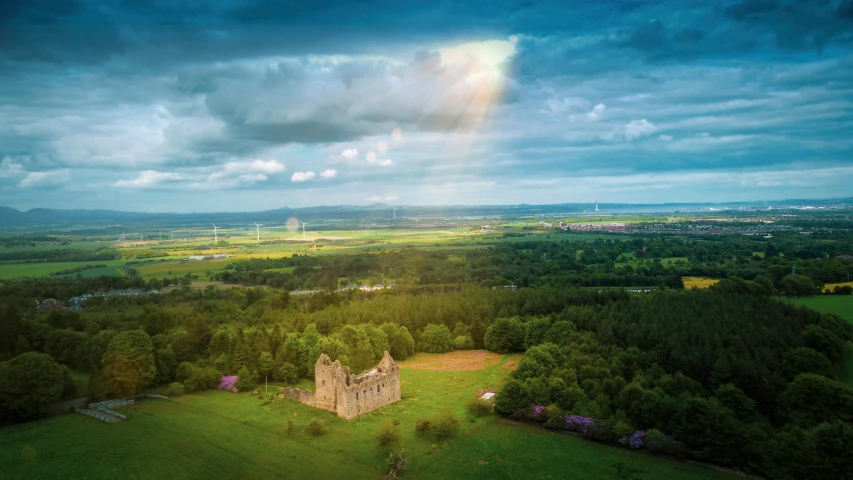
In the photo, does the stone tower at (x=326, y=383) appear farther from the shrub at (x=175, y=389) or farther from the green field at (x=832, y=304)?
the green field at (x=832, y=304)

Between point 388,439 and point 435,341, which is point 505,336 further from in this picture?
point 388,439

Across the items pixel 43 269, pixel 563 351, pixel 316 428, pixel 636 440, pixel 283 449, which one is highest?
pixel 43 269

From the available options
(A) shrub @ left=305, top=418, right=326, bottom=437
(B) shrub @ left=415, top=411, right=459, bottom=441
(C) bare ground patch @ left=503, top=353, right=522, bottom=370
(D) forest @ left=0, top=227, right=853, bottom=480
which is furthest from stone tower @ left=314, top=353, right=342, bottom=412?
(C) bare ground patch @ left=503, top=353, right=522, bottom=370

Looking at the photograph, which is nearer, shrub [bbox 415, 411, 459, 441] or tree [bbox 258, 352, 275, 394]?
shrub [bbox 415, 411, 459, 441]

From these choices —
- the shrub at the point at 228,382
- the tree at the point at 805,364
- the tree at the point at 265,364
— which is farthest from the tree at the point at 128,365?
the tree at the point at 805,364

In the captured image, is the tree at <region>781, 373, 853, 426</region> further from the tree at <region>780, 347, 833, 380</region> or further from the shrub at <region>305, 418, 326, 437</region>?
the shrub at <region>305, 418, 326, 437</region>

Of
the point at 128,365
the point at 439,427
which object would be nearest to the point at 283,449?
the point at 439,427
